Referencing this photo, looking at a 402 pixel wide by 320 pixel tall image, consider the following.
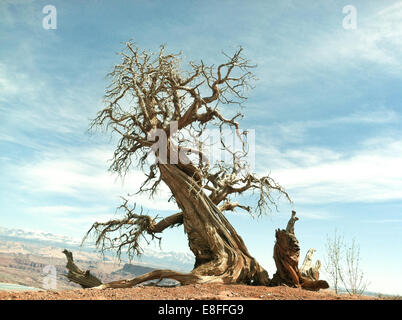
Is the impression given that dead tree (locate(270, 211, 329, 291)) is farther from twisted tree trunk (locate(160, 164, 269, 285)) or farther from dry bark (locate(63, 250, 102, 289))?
dry bark (locate(63, 250, 102, 289))

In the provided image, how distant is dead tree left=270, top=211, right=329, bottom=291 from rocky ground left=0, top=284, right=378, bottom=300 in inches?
81.9

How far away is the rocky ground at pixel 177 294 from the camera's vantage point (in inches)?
244

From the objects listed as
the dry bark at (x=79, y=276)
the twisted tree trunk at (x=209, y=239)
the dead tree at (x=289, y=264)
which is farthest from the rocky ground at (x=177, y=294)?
the dry bark at (x=79, y=276)

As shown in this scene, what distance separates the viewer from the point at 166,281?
984 cm

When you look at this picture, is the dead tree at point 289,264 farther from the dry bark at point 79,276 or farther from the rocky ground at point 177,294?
the dry bark at point 79,276

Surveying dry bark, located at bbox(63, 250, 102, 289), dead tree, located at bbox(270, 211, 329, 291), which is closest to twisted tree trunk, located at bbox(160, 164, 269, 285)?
dead tree, located at bbox(270, 211, 329, 291)

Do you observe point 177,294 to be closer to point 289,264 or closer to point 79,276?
point 289,264

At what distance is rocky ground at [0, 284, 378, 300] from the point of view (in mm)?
6196

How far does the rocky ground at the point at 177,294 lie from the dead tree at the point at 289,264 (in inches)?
81.9

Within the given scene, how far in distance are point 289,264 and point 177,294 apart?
14.8ft
